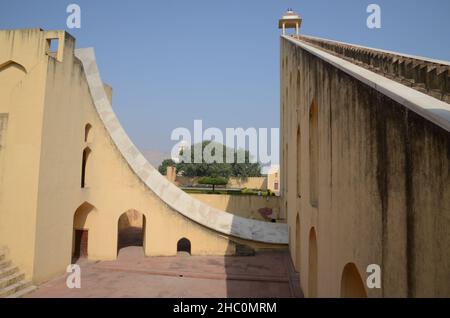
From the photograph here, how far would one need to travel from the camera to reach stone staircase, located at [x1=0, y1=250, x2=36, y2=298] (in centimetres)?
603

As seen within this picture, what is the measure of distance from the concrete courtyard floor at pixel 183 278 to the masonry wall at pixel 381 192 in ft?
10.3

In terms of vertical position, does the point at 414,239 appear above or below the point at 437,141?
below

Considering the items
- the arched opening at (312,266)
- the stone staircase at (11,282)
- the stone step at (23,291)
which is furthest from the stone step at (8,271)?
the arched opening at (312,266)

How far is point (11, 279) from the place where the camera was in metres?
6.23

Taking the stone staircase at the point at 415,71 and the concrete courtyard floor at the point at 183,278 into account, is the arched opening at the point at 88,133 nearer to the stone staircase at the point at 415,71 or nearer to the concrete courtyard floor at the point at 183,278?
the concrete courtyard floor at the point at 183,278

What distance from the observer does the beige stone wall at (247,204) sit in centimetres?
1470

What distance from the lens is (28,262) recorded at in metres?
6.58

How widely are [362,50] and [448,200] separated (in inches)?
236

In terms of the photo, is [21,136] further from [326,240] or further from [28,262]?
[326,240]

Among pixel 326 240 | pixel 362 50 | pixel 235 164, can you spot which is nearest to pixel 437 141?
pixel 326 240

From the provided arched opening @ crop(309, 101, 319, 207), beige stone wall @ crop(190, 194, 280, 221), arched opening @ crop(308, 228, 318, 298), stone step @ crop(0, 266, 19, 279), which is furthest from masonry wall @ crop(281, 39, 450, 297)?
beige stone wall @ crop(190, 194, 280, 221)

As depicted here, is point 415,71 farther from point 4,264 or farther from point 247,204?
point 247,204

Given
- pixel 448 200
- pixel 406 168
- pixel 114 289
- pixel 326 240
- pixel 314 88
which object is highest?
pixel 314 88

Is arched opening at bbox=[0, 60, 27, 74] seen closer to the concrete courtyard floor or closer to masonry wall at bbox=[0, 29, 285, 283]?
masonry wall at bbox=[0, 29, 285, 283]
